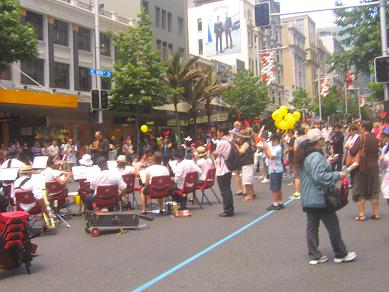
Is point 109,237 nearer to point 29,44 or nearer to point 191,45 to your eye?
point 29,44

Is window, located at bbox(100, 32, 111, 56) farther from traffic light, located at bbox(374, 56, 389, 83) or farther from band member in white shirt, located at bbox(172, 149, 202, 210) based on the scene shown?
band member in white shirt, located at bbox(172, 149, 202, 210)

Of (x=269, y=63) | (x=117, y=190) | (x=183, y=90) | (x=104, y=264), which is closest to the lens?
(x=104, y=264)

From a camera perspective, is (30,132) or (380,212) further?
(30,132)

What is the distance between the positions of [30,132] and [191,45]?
45577mm

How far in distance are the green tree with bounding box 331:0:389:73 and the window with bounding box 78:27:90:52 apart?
18328mm

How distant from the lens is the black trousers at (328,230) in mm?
6676

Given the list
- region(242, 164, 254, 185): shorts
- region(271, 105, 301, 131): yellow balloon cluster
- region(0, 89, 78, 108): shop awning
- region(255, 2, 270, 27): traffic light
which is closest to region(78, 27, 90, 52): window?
region(0, 89, 78, 108): shop awning

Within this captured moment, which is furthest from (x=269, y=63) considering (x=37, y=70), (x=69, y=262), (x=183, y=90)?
(x=69, y=262)

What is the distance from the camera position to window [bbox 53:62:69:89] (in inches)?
1304

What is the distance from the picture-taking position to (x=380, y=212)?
10578 millimetres

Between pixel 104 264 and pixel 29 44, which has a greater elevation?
pixel 29 44

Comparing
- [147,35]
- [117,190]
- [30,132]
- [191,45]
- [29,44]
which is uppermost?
[191,45]

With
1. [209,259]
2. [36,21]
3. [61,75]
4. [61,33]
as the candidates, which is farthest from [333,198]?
[61,33]

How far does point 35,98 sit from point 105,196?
17085 millimetres
